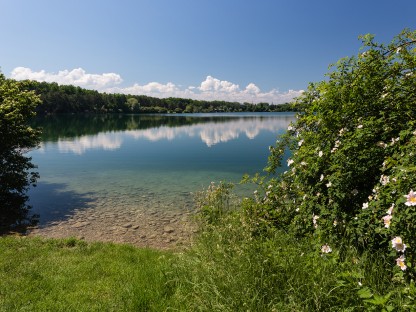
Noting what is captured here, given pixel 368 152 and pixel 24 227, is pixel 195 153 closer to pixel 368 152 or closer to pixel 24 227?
pixel 24 227

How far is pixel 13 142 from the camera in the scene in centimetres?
1434

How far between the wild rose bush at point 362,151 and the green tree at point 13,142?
12735 mm

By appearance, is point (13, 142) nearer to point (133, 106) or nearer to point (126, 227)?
point (126, 227)

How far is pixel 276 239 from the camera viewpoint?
18.9 feet

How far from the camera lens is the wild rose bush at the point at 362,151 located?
14.5 ft

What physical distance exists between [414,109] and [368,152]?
1.13 meters

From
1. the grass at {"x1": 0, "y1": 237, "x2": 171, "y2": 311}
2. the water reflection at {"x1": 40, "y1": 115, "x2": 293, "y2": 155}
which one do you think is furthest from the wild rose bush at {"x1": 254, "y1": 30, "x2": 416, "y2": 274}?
the water reflection at {"x1": 40, "y1": 115, "x2": 293, "y2": 155}

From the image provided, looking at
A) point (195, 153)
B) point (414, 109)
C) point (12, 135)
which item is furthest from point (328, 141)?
point (195, 153)

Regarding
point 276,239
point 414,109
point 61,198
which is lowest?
point 61,198

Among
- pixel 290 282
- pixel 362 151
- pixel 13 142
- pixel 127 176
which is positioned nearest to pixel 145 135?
pixel 127 176

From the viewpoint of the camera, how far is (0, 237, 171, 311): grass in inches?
202

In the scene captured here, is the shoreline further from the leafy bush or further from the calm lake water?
the leafy bush

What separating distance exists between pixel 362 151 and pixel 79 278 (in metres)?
6.37

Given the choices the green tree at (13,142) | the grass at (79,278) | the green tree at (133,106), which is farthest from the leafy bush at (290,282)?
the green tree at (133,106)
